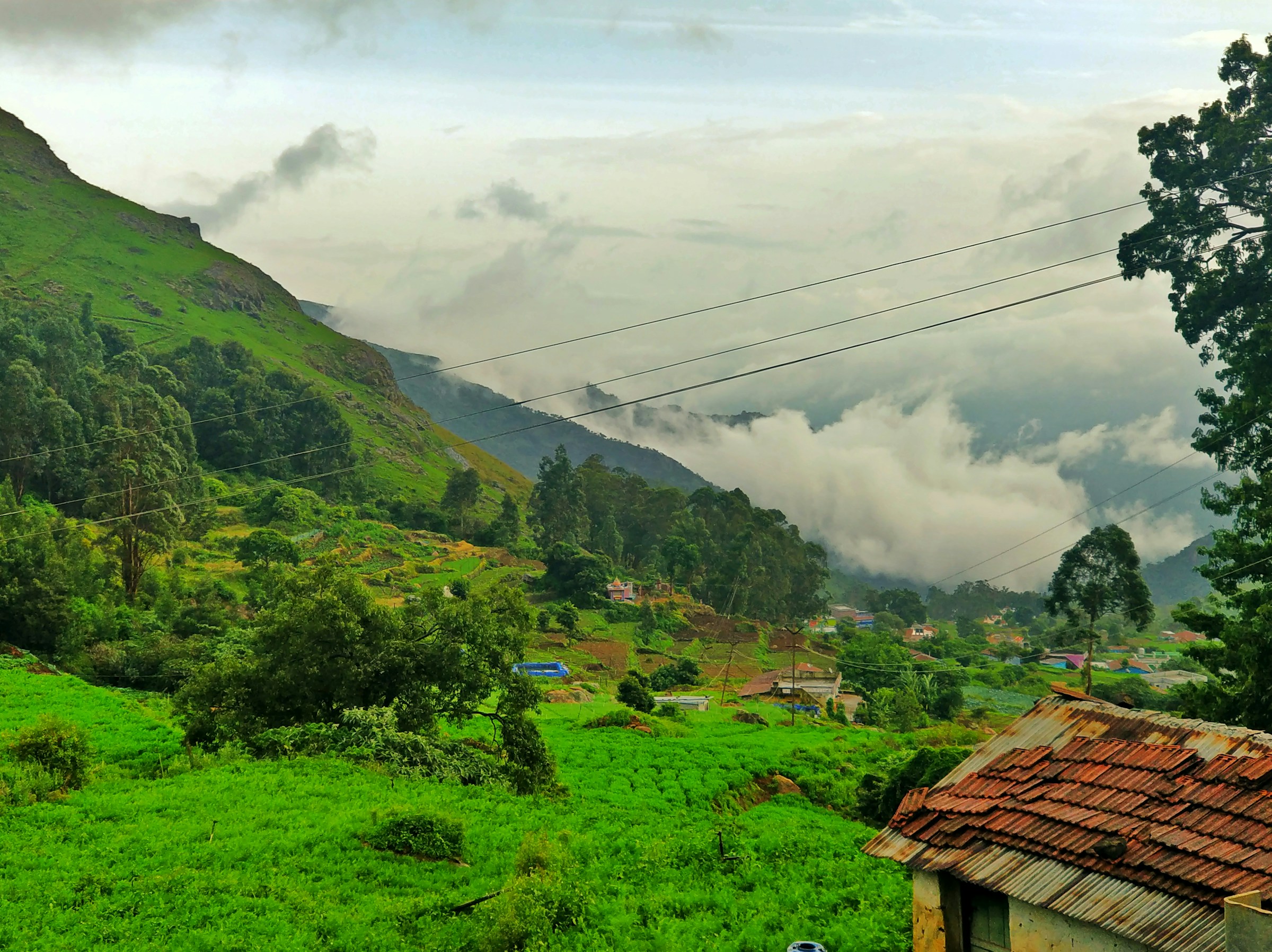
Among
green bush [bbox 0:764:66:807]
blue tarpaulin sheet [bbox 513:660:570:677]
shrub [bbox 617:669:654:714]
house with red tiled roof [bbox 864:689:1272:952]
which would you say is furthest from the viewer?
blue tarpaulin sheet [bbox 513:660:570:677]

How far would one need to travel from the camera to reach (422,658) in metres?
26.3

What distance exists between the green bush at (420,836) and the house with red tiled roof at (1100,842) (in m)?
12.5

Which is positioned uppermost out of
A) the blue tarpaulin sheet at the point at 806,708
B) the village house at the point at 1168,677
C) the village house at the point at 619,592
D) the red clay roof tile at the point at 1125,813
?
the village house at the point at 619,592

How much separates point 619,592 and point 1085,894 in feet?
278

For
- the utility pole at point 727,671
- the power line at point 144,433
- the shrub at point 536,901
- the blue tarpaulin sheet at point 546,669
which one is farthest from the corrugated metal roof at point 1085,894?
the power line at point 144,433

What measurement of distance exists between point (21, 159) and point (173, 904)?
664 ft

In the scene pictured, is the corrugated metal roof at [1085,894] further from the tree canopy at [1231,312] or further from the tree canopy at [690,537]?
the tree canopy at [690,537]

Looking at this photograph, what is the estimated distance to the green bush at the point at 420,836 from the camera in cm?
1952

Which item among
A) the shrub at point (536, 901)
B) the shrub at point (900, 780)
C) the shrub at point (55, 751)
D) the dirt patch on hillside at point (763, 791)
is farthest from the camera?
the dirt patch on hillside at point (763, 791)

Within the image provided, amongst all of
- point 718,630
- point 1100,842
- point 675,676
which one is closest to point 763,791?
point 1100,842

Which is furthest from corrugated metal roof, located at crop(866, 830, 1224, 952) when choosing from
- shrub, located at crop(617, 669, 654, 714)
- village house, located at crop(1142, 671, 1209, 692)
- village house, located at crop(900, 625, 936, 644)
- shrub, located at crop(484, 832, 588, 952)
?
village house, located at crop(900, 625, 936, 644)

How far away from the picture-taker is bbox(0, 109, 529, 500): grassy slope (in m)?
139

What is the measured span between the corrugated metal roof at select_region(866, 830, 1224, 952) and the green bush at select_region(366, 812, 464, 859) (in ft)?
41.8

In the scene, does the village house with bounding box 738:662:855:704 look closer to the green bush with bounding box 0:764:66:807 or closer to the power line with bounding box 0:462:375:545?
the power line with bounding box 0:462:375:545
